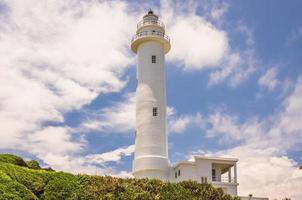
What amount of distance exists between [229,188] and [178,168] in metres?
4.32

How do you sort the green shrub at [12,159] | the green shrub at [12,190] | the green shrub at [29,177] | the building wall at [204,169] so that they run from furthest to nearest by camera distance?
the building wall at [204,169] < the green shrub at [12,159] < the green shrub at [29,177] < the green shrub at [12,190]

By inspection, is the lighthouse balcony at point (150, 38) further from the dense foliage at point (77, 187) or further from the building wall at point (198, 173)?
the dense foliage at point (77, 187)

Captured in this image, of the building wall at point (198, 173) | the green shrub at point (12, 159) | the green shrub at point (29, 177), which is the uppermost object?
the building wall at point (198, 173)

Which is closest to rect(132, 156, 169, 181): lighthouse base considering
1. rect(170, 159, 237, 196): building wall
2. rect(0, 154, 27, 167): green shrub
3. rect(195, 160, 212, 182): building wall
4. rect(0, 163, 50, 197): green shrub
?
rect(170, 159, 237, 196): building wall

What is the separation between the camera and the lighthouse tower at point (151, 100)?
1316 inches

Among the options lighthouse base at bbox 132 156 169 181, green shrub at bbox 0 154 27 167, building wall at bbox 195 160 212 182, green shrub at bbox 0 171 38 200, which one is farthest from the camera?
building wall at bbox 195 160 212 182

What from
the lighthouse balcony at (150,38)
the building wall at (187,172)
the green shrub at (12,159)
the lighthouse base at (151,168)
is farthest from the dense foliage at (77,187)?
the lighthouse balcony at (150,38)

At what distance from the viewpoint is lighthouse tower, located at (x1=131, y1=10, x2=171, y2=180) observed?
33.4 meters

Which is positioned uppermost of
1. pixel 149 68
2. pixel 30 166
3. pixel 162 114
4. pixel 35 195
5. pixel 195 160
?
pixel 149 68

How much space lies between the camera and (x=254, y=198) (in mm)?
32562

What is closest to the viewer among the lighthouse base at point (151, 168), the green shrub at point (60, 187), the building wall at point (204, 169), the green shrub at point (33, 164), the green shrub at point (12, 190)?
the green shrub at point (12, 190)

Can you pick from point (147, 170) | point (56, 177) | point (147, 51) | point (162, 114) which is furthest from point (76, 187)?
point (147, 51)

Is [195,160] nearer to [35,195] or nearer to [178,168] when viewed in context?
[178,168]

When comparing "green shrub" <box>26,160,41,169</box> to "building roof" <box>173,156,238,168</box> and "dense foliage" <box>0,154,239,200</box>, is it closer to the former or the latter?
"dense foliage" <box>0,154,239,200</box>
